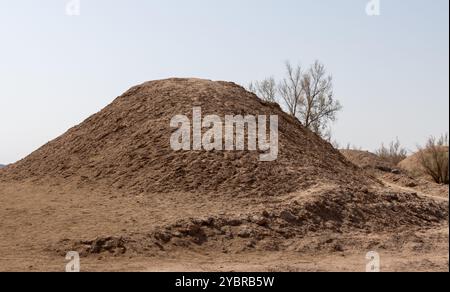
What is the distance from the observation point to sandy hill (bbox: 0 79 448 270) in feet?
31.0

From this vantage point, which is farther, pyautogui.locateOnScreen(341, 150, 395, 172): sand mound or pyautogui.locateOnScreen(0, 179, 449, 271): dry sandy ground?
pyautogui.locateOnScreen(341, 150, 395, 172): sand mound

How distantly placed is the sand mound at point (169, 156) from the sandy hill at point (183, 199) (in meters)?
0.04

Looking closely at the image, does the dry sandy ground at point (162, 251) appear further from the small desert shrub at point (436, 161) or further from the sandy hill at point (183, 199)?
the small desert shrub at point (436, 161)

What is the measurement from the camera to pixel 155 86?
17.5m

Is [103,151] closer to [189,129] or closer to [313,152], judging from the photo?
[189,129]

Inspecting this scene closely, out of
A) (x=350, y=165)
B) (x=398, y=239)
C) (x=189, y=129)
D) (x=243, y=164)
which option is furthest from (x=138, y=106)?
(x=398, y=239)

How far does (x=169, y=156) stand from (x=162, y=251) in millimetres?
4624

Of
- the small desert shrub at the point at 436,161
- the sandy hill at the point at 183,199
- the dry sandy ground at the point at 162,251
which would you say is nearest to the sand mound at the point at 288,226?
the sandy hill at the point at 183,199

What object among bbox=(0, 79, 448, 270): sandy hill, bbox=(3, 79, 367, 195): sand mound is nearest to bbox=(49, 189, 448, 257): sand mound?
bbox=(0, 79, 448, 270): sandy hill

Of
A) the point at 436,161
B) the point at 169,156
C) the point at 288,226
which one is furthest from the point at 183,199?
the point at 436,161

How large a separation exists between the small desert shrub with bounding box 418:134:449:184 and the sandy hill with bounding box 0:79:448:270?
607 cm

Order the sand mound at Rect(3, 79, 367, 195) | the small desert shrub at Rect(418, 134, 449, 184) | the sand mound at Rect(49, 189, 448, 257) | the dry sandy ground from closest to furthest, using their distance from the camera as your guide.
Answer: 1. the dry sandy ground
2. the sand mound at Rect(49, 189, 448, 257)
3. the sand mound at Rect(3, 79, 367, 195)
4. the small desert shrub at Rect(418, 134, 449, 184)

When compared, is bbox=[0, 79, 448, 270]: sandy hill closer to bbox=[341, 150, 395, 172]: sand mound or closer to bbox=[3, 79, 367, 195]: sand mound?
bbox=[3, 79, 367, 195]: sand mound

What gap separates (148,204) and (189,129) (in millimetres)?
3306
